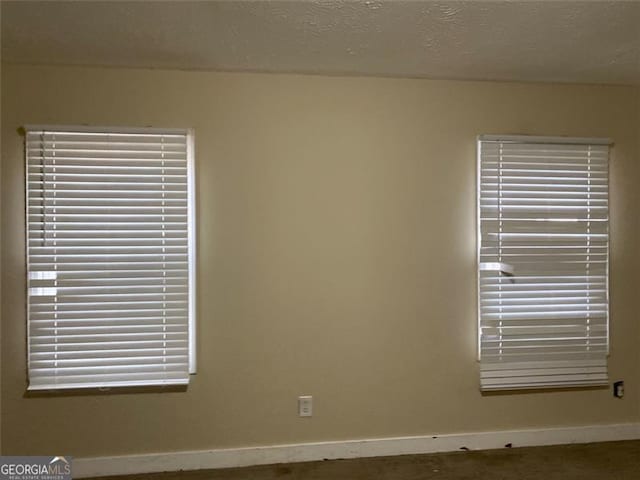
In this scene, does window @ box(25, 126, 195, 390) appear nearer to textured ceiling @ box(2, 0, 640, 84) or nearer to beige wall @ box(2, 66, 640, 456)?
beige wall @ box(2, 66, 640, 456)

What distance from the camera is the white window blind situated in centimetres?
251

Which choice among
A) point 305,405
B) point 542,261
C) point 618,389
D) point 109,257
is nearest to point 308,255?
point 305,405

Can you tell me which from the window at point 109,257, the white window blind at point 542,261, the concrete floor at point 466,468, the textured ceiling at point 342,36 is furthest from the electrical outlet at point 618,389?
the window at point 109,257

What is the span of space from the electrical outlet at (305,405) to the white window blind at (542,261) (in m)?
1.12

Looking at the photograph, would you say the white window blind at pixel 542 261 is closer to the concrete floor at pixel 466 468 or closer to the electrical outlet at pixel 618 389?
the electrical outlet at pixel 618 389

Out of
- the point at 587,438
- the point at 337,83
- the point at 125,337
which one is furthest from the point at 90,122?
the point at 587,438

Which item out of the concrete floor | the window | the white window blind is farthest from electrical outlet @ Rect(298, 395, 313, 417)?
the white window blind

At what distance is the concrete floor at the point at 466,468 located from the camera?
7.48 feet

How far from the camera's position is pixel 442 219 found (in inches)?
99.0

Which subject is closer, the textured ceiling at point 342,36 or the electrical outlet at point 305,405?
the textured ceiling at point 342,36

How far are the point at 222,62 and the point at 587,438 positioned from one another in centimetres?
334

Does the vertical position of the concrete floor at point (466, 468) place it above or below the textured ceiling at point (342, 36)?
below

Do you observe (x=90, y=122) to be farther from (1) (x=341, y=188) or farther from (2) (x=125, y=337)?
(1) (x=341, y=188)

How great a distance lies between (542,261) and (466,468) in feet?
4.48
